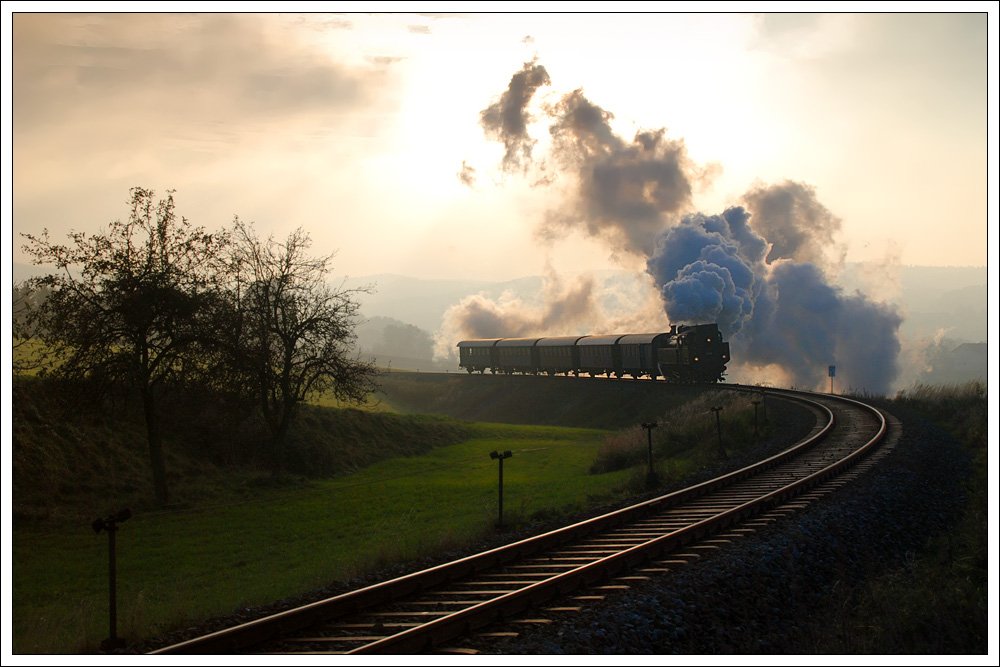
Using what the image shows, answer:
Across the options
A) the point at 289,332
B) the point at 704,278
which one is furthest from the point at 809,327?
the point at 289,332

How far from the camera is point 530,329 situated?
105 m

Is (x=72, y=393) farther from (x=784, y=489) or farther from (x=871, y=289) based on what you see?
(x=871, y=289)

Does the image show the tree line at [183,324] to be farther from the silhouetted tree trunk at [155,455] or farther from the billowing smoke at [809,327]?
the billowing smoke at [809,327]

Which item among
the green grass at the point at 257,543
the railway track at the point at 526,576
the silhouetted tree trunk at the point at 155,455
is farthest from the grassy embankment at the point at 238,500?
the railway track at the point at 526,576

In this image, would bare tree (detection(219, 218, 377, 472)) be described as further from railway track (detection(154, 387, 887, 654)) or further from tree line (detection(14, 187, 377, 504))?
railway track (detection(154, 387, 887, 654))

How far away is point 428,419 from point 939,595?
115 feet

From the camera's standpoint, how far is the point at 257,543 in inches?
821

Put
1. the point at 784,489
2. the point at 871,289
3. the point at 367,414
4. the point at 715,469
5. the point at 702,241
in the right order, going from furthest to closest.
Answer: the point at 871,289
the point at 702,241
the point at 367,414
the point at 715,469
the point at 784,489

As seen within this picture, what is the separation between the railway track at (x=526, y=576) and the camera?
9.47 metres

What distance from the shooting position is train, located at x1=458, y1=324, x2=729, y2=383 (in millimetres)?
50281

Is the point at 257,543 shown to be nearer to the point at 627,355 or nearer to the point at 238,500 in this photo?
the point at 238,500

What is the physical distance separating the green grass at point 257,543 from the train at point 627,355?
61.9 feet

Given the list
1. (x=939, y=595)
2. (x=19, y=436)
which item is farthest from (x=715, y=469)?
(x=19, y=436)

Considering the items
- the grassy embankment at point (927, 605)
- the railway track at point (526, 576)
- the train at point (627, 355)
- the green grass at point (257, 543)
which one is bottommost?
the green grass at point (257, 543)
